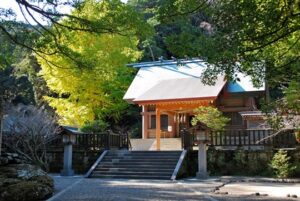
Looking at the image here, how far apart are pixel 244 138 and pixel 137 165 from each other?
482 cm

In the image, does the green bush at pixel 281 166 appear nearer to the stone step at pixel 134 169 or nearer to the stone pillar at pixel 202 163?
the stone pillar at pixel 202 163

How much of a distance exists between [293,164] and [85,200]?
9624mm

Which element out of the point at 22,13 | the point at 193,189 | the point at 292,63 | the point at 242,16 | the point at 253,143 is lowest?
the point at 193,189

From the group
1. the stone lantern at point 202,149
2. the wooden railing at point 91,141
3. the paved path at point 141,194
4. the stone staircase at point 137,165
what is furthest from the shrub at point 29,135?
the stone lantern at point 202,149

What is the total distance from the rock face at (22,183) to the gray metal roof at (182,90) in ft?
37.5

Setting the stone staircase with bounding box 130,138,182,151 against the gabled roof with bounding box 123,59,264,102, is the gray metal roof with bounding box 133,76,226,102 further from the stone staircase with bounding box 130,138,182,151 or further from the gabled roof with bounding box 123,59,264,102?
the stone staircase with bounding box 130,138,182,151

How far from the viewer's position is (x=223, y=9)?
671 cm

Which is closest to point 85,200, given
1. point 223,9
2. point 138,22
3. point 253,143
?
point 138,22

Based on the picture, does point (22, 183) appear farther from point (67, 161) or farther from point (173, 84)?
point (173, 84)

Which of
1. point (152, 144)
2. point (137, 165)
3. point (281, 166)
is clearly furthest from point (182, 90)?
point (281, 166)

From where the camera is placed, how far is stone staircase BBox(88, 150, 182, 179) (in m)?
15.0

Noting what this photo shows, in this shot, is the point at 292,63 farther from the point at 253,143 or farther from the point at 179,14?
the point at 253,143

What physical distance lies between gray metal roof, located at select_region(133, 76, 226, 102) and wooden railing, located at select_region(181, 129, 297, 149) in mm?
3504

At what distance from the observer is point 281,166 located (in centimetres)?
1459
